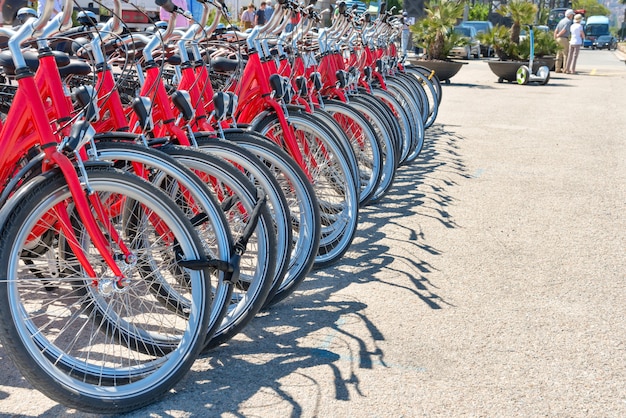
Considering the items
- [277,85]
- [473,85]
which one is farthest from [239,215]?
[473,85]

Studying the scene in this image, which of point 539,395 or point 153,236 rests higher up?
point 153,236

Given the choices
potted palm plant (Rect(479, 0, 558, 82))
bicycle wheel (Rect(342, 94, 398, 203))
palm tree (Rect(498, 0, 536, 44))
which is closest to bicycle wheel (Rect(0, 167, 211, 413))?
bicycle wheel (Rect(342, 94, 398, 203))

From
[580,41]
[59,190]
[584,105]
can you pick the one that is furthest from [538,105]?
[59,190]

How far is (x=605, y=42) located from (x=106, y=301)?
190 ft

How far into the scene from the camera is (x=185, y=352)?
109 inches

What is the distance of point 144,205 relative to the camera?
281cm

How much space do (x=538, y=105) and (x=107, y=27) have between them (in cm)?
1110

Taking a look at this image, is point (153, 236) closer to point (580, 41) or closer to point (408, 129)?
point (408, 129)

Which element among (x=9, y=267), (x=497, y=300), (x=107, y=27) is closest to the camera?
(x=9, y=267)

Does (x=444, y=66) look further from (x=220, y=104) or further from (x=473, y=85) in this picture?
(x=220, y=104)

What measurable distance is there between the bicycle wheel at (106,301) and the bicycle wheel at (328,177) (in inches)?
46.4

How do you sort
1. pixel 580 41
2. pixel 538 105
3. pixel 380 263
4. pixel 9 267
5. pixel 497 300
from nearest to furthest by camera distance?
pixel 9 267 < pixel 497 300 < pixel 380 263 < pixel 538 105 < pixel 580 41

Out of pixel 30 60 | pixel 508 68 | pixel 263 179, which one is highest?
pixel 30 60

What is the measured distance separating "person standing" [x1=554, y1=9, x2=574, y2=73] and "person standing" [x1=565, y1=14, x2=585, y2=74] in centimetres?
12
